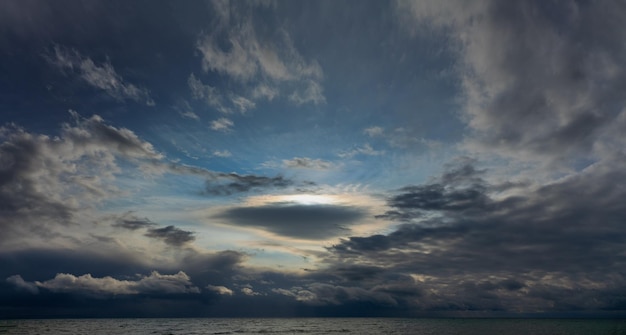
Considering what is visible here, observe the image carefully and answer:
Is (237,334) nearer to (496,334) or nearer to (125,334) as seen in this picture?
(125,334)

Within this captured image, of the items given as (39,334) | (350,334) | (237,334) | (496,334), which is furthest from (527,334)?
(39,334)

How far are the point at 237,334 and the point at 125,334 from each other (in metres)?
59.1

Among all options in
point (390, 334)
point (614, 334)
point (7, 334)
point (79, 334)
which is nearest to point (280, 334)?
point (390, 334)

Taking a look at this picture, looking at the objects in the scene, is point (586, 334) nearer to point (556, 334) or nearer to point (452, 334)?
point (556, 334)

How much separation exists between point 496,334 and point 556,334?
35.9 m

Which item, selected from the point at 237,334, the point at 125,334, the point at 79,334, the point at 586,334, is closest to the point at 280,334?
the point at 237,334

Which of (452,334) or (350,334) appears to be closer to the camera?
(452,334)

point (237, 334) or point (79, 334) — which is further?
point (237, 334)

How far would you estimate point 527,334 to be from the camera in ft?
616

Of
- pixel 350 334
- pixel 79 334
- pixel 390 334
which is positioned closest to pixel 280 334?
pixel 350 334

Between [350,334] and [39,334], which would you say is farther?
[350,334]

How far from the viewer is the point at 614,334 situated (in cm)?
19238

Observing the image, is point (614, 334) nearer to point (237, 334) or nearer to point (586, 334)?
point (586, 334)

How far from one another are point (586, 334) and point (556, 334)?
15.9 meters
